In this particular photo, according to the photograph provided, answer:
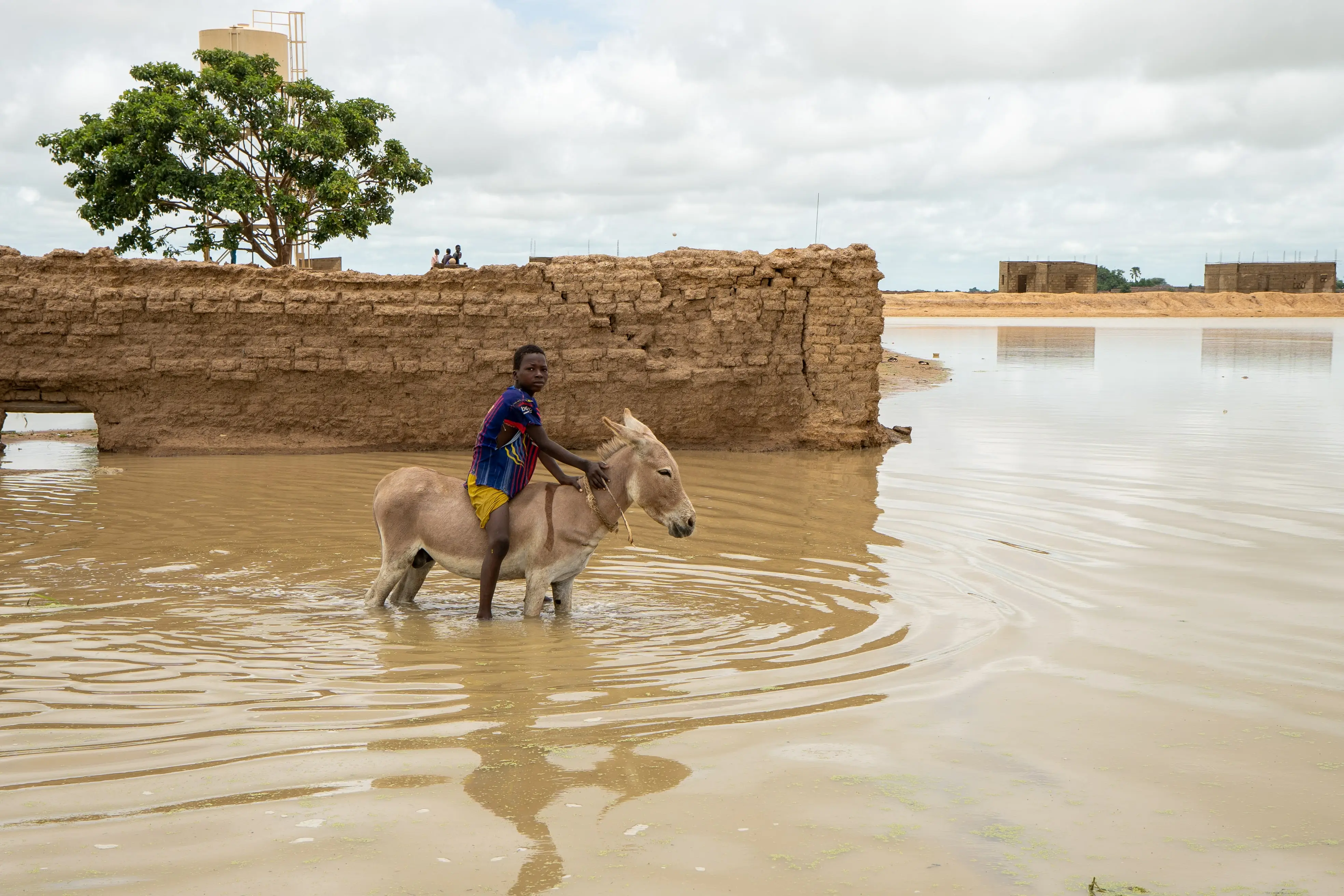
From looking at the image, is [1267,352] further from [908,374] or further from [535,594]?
[535,594]

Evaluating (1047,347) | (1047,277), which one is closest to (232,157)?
(1047,347)

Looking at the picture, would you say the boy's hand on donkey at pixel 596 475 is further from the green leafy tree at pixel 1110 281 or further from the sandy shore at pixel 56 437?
the green leafy tree at pixel 1110 281

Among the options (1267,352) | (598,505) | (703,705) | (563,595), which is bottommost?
(703,705)

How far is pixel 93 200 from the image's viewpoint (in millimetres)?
24000

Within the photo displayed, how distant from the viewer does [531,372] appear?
6555 mm

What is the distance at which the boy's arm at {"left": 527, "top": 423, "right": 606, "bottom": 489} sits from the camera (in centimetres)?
647

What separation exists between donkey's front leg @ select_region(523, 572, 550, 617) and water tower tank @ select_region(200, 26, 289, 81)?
98.8ft

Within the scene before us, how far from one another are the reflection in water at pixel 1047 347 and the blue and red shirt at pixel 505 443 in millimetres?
29626

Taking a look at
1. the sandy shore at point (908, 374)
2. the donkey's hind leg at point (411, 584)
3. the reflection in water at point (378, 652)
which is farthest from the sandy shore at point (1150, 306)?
→ the donkey's hind leg at point (411, 584)

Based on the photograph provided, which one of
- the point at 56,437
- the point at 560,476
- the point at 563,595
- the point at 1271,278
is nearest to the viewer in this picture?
the point at 560,476

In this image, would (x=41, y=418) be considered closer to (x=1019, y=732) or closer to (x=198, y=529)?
(x=198, y=529)

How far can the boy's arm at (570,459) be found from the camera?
21.2ft

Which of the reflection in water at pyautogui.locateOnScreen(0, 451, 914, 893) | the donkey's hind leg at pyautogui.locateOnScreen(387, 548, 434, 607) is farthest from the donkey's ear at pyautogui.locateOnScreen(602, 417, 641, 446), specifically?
the donkey's hind leg at pyautogui.locateOnScreen(387, 548, 434, 607)

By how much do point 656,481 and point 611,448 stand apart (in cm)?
37
